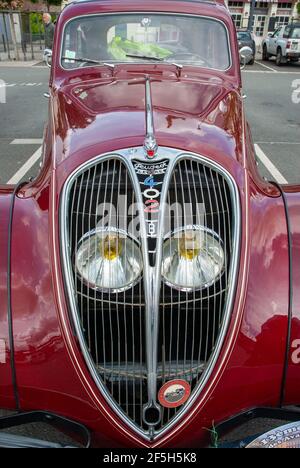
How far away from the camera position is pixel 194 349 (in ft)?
6.31

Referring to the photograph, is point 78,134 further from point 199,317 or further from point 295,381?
point 295,381

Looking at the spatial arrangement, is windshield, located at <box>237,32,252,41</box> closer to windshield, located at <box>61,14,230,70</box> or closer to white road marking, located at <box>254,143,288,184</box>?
white road marking, located at <box>254,143,288,184</box>

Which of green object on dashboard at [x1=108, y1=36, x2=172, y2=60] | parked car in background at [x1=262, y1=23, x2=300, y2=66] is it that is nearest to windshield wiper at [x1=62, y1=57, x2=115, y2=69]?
green object on dashboard at [x1=108, y1=36, x2=172, y2=60]

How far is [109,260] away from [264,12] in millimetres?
43430

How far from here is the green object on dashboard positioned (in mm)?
3543

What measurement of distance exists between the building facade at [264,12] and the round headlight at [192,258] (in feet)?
135

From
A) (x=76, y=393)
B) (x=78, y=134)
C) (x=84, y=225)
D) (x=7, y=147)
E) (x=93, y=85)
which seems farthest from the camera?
(x=7, y=147)

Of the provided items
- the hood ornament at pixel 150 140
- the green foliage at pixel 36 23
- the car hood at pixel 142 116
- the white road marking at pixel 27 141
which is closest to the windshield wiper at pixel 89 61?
the car hood at pixel 142 116

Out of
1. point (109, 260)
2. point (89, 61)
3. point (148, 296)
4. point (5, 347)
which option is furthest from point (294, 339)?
point (89, 61)

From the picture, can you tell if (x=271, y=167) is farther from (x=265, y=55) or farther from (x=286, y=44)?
(x=265, y=55)

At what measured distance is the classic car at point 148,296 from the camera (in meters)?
1.86
